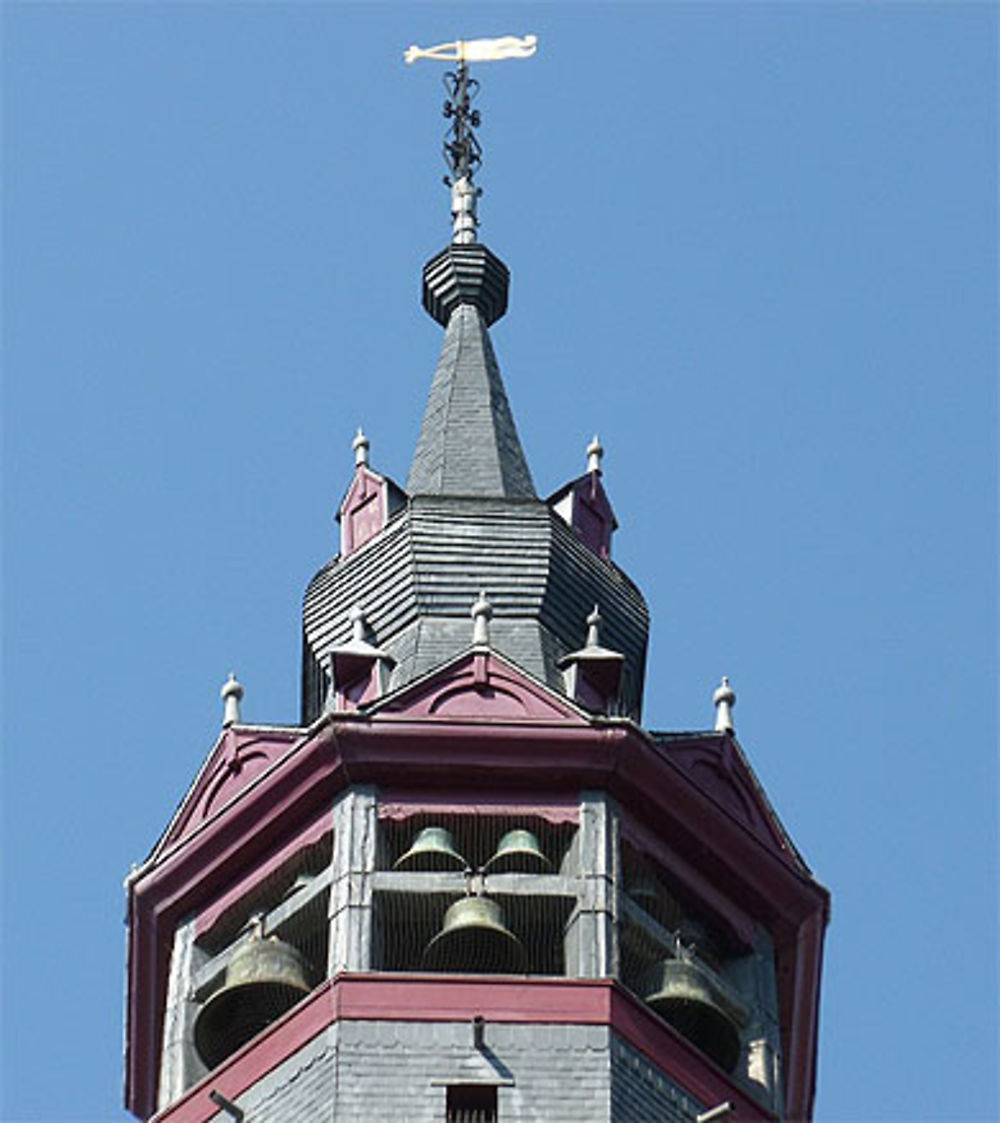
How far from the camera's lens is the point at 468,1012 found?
57656 mm

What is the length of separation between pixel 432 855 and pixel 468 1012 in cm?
305

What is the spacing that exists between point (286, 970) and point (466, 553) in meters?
8.32

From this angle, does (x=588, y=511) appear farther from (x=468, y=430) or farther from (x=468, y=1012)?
(x=468, y=1012)

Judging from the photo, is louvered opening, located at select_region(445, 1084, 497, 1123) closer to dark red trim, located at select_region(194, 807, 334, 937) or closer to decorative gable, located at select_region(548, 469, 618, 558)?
dark red trim, located at select_region(194, 807, 334, 937)

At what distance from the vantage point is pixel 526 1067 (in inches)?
2249

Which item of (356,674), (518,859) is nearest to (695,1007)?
(518,859)

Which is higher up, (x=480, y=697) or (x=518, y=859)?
(x=480, y=697)

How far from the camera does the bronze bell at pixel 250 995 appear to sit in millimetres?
59406

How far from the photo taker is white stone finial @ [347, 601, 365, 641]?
63.8 metres

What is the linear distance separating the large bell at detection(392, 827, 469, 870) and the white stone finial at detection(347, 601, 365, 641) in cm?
392

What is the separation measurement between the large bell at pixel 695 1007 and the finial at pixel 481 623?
16.1 feet

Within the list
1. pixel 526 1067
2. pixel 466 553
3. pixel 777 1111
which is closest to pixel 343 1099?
pixel 526 1067

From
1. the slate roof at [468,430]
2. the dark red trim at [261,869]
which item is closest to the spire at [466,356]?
the slate roof at [468,430]

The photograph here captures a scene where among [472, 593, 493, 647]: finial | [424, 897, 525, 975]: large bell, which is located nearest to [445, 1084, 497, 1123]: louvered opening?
[424, 897, 525, 975]: large bell
